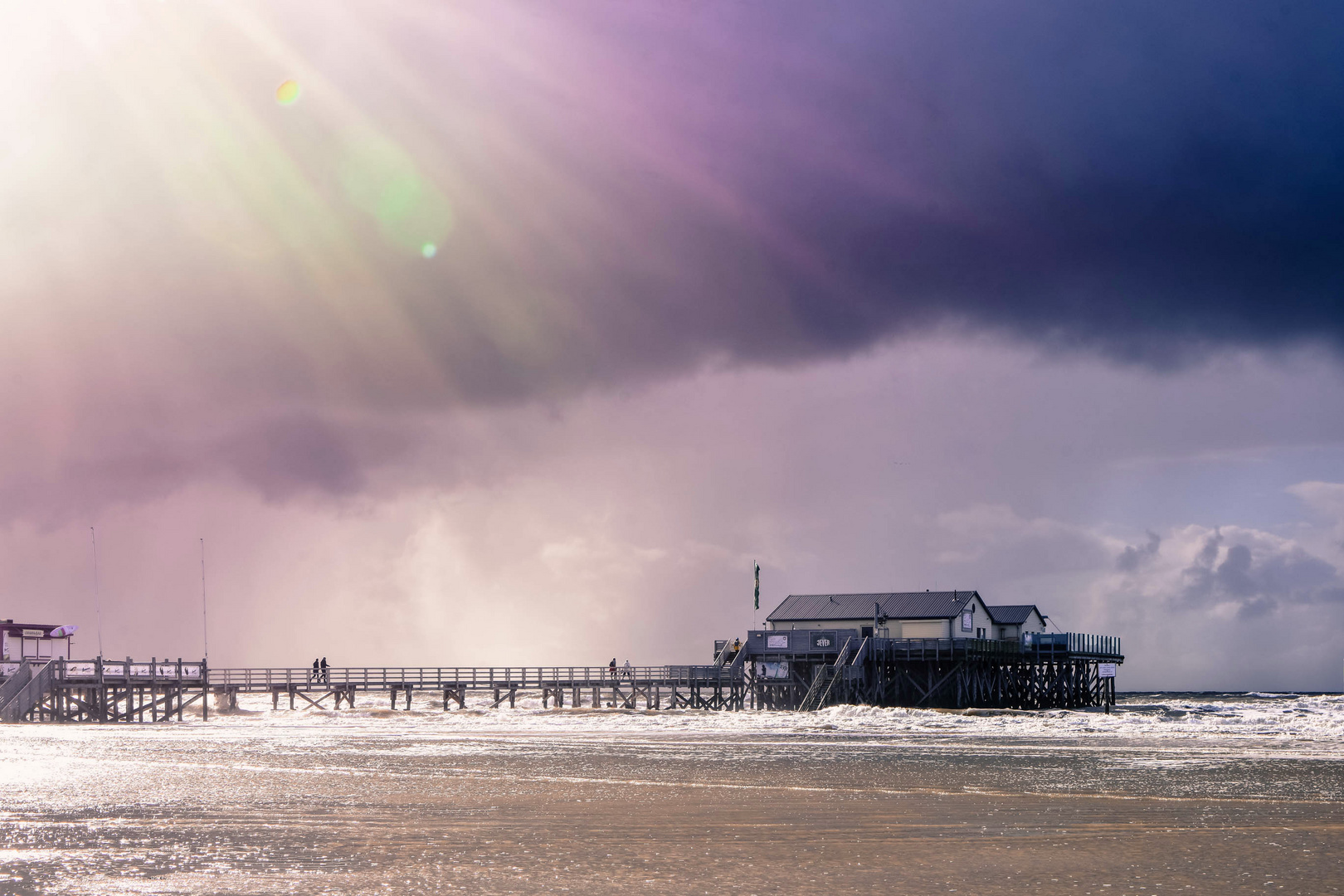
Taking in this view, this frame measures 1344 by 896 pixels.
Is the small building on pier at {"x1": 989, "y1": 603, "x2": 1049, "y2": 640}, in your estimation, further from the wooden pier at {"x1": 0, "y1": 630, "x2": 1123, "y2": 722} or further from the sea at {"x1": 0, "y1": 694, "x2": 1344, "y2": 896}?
the sea at {"x1": 0, "y1": 694, "x2": 1344, "y2": 896}

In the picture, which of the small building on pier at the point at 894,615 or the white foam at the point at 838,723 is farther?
the small building on pier at the point at 894,615

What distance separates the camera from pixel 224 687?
6275cm

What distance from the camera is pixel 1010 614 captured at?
71938 mm

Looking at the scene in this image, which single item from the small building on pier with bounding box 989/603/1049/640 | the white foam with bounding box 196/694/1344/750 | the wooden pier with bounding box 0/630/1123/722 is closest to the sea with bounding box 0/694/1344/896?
the white foam with bounding box 196/694/1344/750

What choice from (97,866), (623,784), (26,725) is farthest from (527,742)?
(26,725)

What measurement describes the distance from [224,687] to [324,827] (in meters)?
54.0

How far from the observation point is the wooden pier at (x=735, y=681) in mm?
55938

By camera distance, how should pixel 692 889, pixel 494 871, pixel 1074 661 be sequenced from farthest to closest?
1. pixel 1074 661
2. pixel 494 871
3. pixel 692 889

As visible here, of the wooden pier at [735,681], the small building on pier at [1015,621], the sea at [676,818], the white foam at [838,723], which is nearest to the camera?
the sea at [676,818]

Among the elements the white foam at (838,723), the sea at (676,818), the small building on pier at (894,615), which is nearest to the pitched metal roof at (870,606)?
the small building on pier at (894,615)

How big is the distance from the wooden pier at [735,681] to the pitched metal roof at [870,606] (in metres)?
2.01

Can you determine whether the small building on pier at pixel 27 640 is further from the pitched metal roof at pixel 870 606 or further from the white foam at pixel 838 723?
the pitched metal roof at pixel 870 606

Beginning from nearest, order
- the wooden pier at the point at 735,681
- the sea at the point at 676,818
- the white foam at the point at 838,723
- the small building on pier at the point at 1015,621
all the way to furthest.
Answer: the sea at the point at 676,818 → the white foam at the point at 838,723 → the wooden pier at the point at 735,681 → the small building on pier at the point at 1015,621

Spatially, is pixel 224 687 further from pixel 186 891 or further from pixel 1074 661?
pixel 186 891
